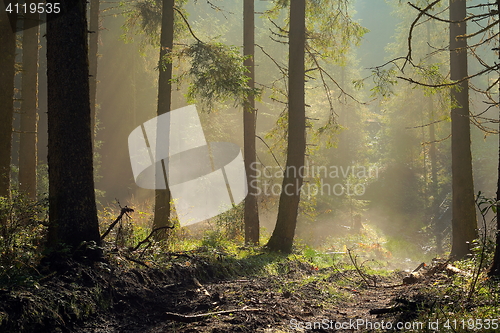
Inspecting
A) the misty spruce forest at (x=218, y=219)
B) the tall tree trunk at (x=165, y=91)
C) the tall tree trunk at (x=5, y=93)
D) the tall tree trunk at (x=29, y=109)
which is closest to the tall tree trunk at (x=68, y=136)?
the misty spruce forest at (x=218, y=219)

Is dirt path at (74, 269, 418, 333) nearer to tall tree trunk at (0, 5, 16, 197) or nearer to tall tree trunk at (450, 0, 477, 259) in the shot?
tall tree trunk at (450, 0, 477, 259)

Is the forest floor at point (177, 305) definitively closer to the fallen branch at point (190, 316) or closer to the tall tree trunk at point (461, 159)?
the fallen branch at point (190, 316)

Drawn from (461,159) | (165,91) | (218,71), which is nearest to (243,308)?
(218,71)

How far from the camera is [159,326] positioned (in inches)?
167

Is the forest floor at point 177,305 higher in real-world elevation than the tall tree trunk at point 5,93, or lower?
lower

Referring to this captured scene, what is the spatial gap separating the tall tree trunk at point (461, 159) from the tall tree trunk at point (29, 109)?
12604 mm

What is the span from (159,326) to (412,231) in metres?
26.2

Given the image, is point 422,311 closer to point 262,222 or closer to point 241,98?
point 241,98

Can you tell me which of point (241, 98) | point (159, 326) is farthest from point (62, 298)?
point (241, 98)

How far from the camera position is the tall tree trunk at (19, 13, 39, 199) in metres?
11.9

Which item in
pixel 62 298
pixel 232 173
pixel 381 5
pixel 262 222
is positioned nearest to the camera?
pixel 62 298

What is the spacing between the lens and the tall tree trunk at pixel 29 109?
11.9 m

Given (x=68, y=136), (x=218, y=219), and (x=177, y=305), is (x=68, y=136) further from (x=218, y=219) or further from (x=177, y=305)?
(x=218, y=219)

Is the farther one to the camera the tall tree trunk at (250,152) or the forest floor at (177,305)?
the tall tree trunk at (250,152)
